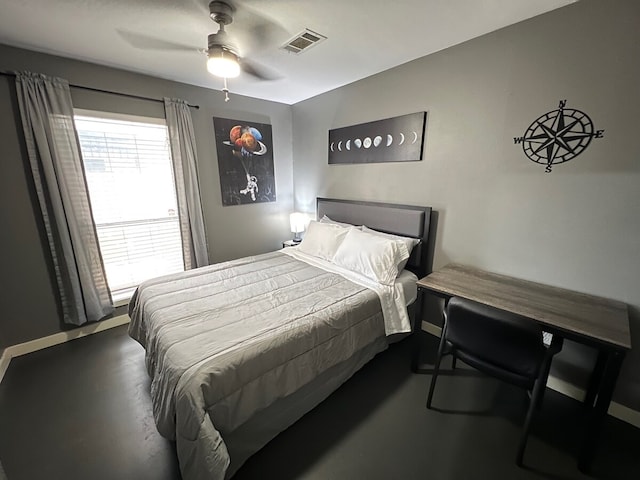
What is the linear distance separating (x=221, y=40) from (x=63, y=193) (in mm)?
1899

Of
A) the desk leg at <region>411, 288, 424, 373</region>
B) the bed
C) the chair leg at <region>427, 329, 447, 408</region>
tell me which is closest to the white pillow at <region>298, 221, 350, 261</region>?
the bed

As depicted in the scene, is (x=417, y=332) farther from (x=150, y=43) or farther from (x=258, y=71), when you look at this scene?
(x=150, y=43)

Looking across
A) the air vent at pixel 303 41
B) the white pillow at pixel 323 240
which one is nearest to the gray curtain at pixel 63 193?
the air vent at pixel 303 41

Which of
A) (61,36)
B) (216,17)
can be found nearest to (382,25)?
(216,17)

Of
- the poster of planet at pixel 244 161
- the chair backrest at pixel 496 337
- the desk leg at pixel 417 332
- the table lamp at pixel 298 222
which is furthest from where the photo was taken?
the table lamp at pixel 298 222

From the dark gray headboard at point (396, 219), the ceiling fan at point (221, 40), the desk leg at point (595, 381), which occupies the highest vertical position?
the ceiling fan at point (221, 40)

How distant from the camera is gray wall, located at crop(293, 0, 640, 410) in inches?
59.9

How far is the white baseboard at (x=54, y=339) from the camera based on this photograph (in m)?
2.17

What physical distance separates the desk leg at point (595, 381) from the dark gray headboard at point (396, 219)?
1213 millimetres

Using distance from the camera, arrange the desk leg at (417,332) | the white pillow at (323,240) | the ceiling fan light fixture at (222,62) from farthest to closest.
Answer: the white pillow at (323,240)
the desk leg at (417,332)
the ceiling fan light fixture at (222,62)

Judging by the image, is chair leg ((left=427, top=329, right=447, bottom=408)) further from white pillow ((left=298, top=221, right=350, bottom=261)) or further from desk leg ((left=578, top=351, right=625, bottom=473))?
white pillow ((left=298, top=221, right=350, bottom=261))

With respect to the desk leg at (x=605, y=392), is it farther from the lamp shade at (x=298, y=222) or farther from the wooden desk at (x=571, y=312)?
the lamp shade at (x=298, y=222)

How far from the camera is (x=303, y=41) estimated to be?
1.95m

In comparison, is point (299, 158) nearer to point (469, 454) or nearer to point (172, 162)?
point (172, 162)
